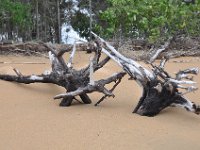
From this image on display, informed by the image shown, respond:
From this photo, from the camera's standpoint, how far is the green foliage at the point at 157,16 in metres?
10.8

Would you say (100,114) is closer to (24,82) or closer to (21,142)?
(21,142)

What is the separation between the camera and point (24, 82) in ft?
18.0

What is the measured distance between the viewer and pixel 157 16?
36.7 ft

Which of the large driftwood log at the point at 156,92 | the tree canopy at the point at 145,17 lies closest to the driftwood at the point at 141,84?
the large driftwood log at the point at 156,92

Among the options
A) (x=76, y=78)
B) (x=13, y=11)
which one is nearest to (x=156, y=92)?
(x=76, y=78)

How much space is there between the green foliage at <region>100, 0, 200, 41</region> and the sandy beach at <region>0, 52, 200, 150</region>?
223 inches

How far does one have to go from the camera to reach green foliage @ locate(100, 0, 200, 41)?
1080 cm

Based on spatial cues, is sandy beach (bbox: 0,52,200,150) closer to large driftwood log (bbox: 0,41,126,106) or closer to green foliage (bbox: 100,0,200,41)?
large driftwood log (bbox: 0,41,126,106)

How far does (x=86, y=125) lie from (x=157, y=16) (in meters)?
7.46

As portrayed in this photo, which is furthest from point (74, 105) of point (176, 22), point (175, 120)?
point (176, 22)

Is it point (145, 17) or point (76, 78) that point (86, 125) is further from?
point (145, 17)

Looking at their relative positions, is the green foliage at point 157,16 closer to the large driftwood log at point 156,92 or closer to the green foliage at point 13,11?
the green foliage at point 13,11

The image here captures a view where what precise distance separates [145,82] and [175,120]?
49cm

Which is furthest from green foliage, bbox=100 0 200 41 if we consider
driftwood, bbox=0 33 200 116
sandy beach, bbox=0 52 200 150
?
driftwood, bbox=0 33 200 116
